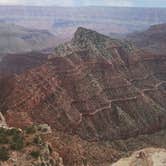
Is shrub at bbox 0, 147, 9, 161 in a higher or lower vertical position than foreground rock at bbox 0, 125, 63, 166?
higher

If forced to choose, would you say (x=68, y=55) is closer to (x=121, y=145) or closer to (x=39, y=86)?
(x=39, y=86)

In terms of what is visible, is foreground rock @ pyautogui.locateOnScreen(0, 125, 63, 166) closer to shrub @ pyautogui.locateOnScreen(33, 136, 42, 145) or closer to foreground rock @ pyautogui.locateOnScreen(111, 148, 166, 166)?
shrub @ pyautogui.locateOnScreen(33, 136, 42, 145)

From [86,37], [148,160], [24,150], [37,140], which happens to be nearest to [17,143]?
[24,150]

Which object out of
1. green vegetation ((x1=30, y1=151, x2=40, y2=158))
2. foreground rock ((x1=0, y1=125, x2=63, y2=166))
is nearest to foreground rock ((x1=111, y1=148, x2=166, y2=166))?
foreground rock ((x1=0, y1=125, x2=63, y2=166))

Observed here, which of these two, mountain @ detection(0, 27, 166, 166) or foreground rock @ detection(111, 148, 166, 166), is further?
mountain @ detection(0, 27, 166, 166)

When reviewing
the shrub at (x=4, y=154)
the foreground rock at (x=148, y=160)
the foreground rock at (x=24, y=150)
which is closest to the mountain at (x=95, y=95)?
the foreground rock at (x=148, y=160)

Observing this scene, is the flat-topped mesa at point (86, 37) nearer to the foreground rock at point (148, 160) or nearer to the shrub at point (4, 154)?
the foreground rock at point (148, 160)

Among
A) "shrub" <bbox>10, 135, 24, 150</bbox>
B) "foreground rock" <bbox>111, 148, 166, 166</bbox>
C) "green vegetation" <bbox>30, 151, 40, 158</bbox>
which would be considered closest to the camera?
"green vegetation" <bbox>30, 151, 40, 158</bbox>

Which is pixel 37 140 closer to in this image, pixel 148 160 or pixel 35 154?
pixel 35 154
